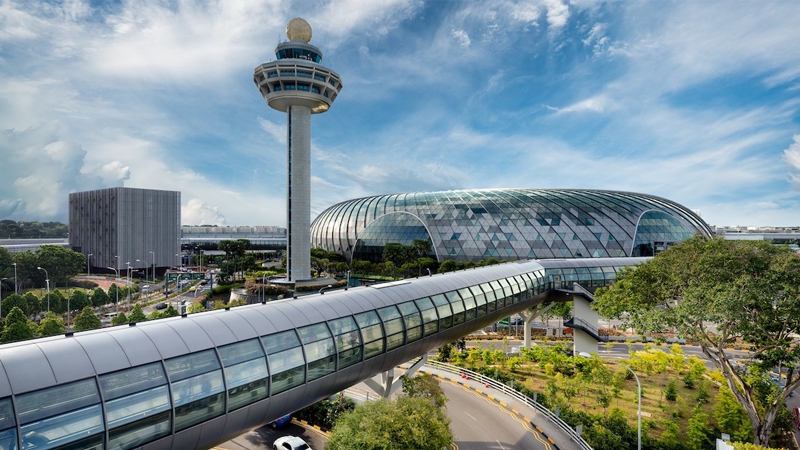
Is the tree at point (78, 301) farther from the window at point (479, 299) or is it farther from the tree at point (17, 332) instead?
the window at point (479, 299)

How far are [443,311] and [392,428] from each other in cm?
906

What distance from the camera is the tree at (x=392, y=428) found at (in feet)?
62.3

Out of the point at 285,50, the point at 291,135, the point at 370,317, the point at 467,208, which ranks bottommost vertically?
the point at 370,317

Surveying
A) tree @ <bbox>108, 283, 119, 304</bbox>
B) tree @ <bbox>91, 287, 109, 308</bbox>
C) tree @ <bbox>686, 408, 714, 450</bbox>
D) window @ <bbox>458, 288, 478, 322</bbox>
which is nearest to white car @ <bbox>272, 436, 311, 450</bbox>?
window @ <bbox>458, 288, 478, 322</bbox>

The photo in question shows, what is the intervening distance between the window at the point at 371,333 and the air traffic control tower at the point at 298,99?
4833 cm

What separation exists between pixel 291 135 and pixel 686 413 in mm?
60327

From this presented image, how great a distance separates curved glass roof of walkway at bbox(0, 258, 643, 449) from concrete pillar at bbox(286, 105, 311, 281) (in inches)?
1777

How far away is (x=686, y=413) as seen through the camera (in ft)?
112

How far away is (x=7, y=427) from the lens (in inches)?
406

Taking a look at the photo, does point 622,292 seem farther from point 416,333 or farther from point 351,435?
point 351,435

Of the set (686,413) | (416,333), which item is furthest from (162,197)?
(686,413)

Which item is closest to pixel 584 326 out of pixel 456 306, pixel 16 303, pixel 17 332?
pixel 456 306

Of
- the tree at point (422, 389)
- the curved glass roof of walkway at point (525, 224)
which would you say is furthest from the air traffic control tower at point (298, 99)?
the tree at point (422, 389)

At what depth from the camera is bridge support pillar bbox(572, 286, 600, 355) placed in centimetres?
Result: 4778
